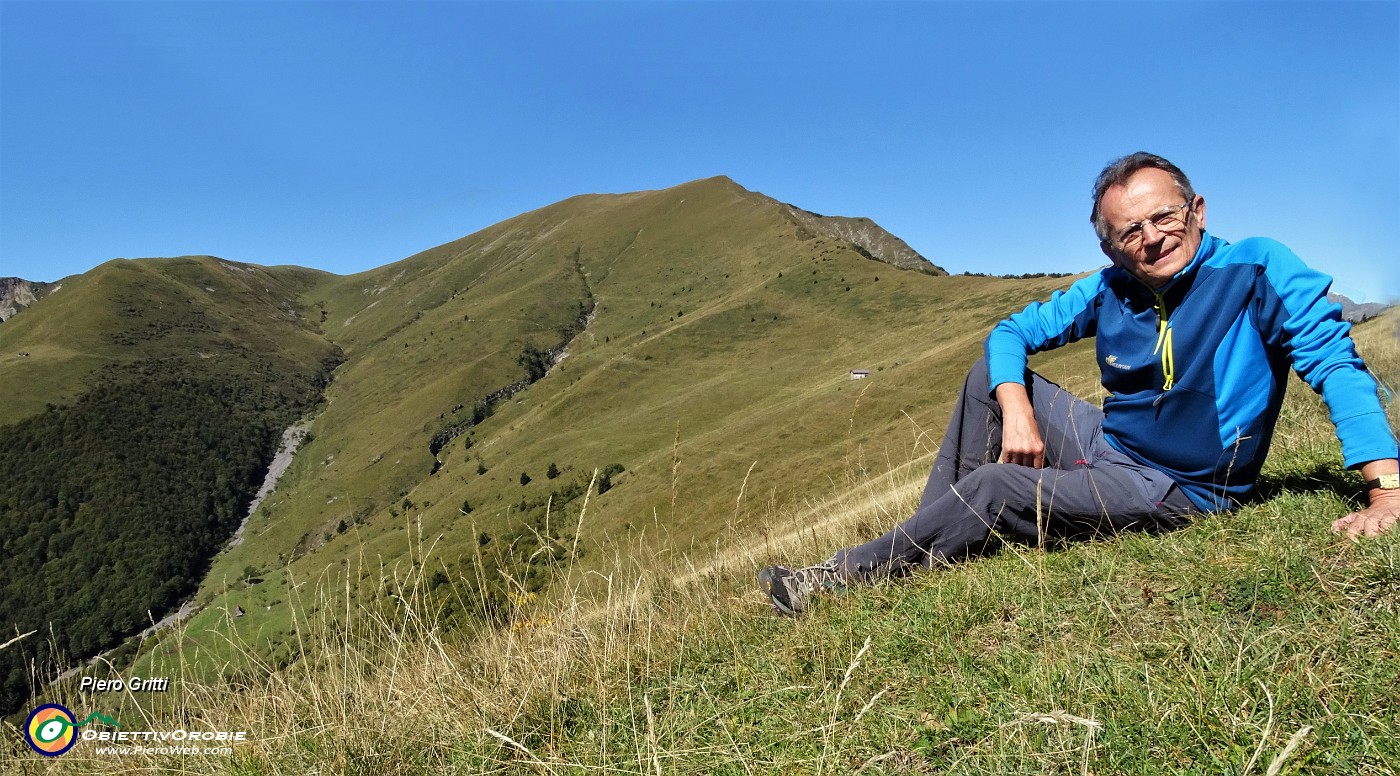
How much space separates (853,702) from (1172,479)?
1.92 metres

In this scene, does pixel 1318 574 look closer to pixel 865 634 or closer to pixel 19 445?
pixel 865 634

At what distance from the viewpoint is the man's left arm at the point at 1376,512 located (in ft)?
8.02

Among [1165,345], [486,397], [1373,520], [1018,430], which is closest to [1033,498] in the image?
[1018,430]

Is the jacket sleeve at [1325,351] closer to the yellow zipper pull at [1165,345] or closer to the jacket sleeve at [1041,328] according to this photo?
the yellow zipper pull at [1165,345]

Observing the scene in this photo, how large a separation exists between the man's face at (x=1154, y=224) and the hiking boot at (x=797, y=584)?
6.61ft

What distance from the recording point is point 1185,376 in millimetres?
3076

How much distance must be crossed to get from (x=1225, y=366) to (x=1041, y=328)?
3.34 feet

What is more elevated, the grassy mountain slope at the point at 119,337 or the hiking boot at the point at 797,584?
the grassy mountain slope at the point at 119,337

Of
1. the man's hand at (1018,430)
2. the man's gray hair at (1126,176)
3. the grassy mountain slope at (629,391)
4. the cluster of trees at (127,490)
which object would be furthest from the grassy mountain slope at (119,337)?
the man's gray hair at (1126,176)

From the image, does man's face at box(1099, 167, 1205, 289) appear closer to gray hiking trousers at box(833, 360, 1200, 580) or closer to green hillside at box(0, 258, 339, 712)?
gray hiking trousers at box(833, 360, 1200, 580)

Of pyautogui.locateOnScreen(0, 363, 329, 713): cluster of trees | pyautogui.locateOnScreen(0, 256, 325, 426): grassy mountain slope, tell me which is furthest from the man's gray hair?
pyautogui.locateOnScreen(0, 256, 325, 426): grassy mountain slope

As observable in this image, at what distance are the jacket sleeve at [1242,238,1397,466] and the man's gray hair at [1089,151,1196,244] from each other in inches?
18.0

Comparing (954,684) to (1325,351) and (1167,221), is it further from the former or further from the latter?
(1167,221)

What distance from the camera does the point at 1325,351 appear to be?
275 cm
